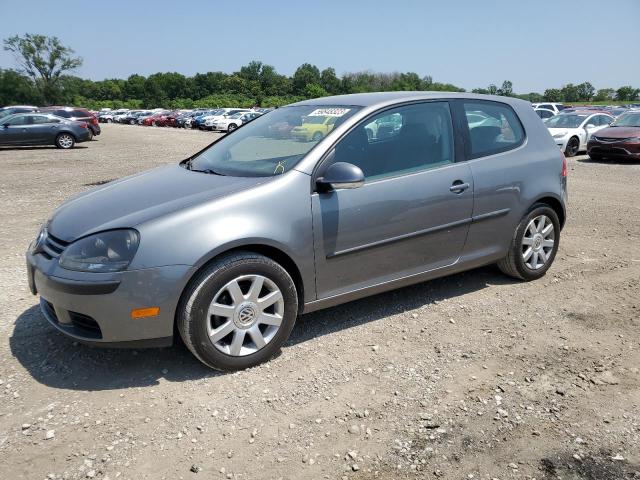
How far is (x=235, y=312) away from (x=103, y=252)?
848 mm

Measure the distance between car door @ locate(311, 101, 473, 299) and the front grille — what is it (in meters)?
1.57

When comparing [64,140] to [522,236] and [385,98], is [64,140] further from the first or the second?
[522,236]

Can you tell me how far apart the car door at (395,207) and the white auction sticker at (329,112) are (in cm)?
23

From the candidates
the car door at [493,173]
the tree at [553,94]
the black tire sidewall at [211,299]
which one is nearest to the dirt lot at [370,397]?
the black tire sidewall at [211,299]

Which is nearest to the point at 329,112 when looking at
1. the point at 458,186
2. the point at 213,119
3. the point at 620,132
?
the point at 458,186

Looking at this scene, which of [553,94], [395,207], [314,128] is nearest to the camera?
[395,207]

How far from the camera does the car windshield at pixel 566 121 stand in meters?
16.7

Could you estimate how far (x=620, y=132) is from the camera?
14695 millimetres

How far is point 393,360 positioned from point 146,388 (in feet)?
5.16

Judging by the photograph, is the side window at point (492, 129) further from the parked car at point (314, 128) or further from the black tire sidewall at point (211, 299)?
the black tire sidewall at point (211, 299)

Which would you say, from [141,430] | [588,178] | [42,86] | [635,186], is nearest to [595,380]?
[141,430]

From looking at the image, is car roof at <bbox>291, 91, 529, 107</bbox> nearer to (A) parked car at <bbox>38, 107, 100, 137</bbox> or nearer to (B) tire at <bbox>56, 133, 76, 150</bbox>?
(B) tire at <bbox>56, 133, 76, 150</bbox>

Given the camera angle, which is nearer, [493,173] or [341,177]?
[341,177]

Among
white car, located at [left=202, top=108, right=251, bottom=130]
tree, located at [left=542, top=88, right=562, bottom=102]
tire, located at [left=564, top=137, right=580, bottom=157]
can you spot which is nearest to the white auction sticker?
tire, located at [left=564, top=137, right=580, bottom=157]
